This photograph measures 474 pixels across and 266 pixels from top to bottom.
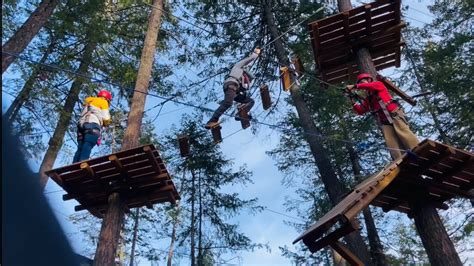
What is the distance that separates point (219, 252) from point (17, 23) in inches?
359

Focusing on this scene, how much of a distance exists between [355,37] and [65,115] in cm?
658

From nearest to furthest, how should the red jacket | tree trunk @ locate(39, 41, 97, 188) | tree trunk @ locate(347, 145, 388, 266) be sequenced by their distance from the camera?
the red jacket → tree trunk @ locate(39, 41, 97, 188) → tree trunk @ locate(347, 145, 388, 266)

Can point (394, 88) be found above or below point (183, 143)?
above

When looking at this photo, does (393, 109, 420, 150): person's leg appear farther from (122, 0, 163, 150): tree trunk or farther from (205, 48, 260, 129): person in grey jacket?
(122, 0, 163, 150): tree trunk

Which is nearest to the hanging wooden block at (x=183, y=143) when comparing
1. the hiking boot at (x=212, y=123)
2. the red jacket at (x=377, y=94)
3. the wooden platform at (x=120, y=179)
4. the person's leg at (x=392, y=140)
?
the hiking boot at (x=212, y=123)

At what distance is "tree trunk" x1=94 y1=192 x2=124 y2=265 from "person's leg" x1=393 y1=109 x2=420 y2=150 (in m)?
4.51

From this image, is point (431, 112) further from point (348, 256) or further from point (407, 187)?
point (348, 256)

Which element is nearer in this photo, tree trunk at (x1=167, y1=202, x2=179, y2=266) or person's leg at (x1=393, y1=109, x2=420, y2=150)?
person's leg at (x1=393, y1=109, x2=420, y2=150)

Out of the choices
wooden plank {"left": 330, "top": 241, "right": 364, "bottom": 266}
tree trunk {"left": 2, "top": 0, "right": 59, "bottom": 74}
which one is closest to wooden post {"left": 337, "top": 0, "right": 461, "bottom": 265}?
wooden plank {"left": 330, "top": 241, "right": 364, "bottom": 266}

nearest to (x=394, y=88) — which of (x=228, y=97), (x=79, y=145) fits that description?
(x=228, y=97)

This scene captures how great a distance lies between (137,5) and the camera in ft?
36.7

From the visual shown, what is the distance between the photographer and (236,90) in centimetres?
805

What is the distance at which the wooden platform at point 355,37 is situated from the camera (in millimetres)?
7609

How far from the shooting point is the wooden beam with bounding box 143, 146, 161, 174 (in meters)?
5.94
